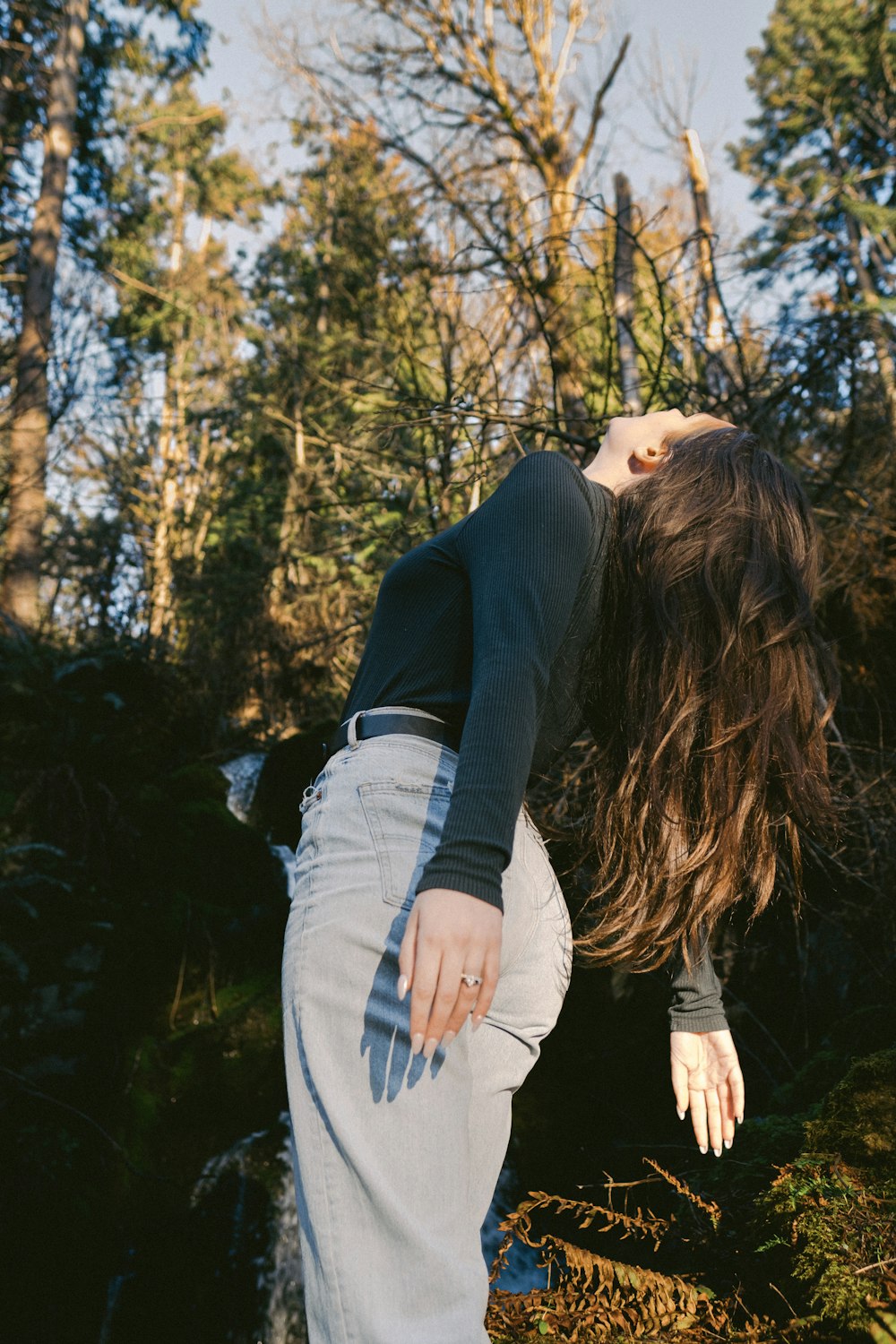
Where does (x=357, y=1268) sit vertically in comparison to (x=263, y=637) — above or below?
below

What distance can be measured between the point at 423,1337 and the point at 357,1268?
0.12 metres

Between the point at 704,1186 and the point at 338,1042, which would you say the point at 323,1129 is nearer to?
the point at 338,1042

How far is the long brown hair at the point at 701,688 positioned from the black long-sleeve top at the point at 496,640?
88 mm

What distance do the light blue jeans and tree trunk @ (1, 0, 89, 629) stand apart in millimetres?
6313

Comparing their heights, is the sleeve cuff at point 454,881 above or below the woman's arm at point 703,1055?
above

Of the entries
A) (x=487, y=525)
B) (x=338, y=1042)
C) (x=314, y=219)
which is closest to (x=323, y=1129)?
(x=338, y=1042)

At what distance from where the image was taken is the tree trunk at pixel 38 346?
7.99m

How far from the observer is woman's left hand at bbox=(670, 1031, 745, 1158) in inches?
76.9

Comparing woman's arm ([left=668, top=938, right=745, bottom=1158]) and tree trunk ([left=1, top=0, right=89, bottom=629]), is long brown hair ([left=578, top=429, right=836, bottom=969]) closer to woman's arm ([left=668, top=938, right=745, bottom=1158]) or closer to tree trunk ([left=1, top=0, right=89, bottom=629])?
woman's arm ([left=668, top=938, right=745, bottom=1158])

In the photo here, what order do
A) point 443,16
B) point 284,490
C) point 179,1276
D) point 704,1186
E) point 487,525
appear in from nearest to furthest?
point 487,525, point 704,1186, point 179,1276, point 443,16, point 284,490

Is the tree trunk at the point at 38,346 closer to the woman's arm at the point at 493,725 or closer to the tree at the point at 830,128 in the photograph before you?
the woman's arm at the point at 493,725

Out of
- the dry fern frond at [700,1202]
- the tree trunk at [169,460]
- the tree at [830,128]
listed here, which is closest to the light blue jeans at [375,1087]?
the dry fern frond at [700,1202]

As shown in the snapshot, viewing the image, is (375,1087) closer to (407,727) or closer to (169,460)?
(407,727)

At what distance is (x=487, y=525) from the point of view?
148 cm
